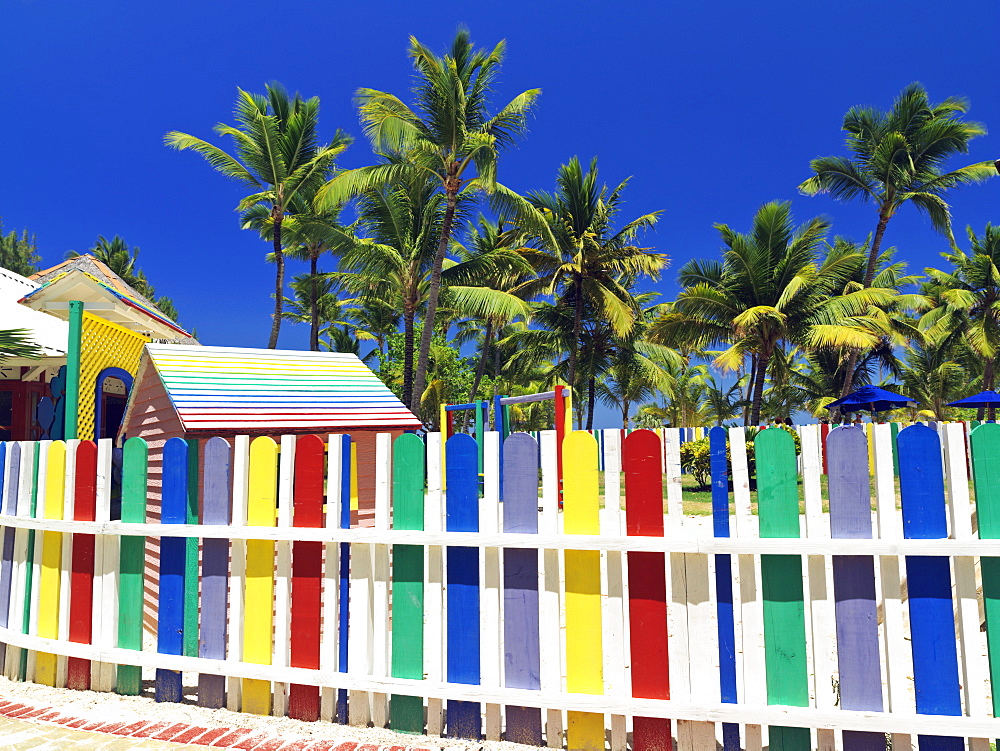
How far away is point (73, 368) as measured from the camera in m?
7.17

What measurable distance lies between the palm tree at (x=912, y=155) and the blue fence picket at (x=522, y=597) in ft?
79.1

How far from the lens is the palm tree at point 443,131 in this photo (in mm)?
17109

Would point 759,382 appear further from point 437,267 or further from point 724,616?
point 724,616

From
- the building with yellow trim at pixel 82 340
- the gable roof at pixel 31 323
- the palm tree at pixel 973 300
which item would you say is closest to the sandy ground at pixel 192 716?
the building with yellow trim at pixel 82 340

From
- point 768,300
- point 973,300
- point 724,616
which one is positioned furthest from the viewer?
point 973,300

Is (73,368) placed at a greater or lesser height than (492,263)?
lesser

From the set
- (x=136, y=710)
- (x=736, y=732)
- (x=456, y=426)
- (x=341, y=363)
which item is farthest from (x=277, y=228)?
(x=736, y=732)

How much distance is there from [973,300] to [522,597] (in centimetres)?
3442

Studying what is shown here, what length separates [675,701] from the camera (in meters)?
2.63

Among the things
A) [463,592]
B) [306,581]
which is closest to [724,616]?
[463,592]

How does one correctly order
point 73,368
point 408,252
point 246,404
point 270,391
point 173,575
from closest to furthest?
1. point 173,575
2. point 246,404
3. point 270,391
4. point 73,368
5. point 408,252

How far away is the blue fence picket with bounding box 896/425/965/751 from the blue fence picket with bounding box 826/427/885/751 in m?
0.14

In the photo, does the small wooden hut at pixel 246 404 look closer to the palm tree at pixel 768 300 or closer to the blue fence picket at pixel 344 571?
→ the blue fence picket at pixel 344 571

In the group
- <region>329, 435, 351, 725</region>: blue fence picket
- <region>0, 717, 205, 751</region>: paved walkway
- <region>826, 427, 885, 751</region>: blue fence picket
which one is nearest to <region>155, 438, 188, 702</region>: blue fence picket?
<region>0, 717, 205, 751</region>: paved walkway
